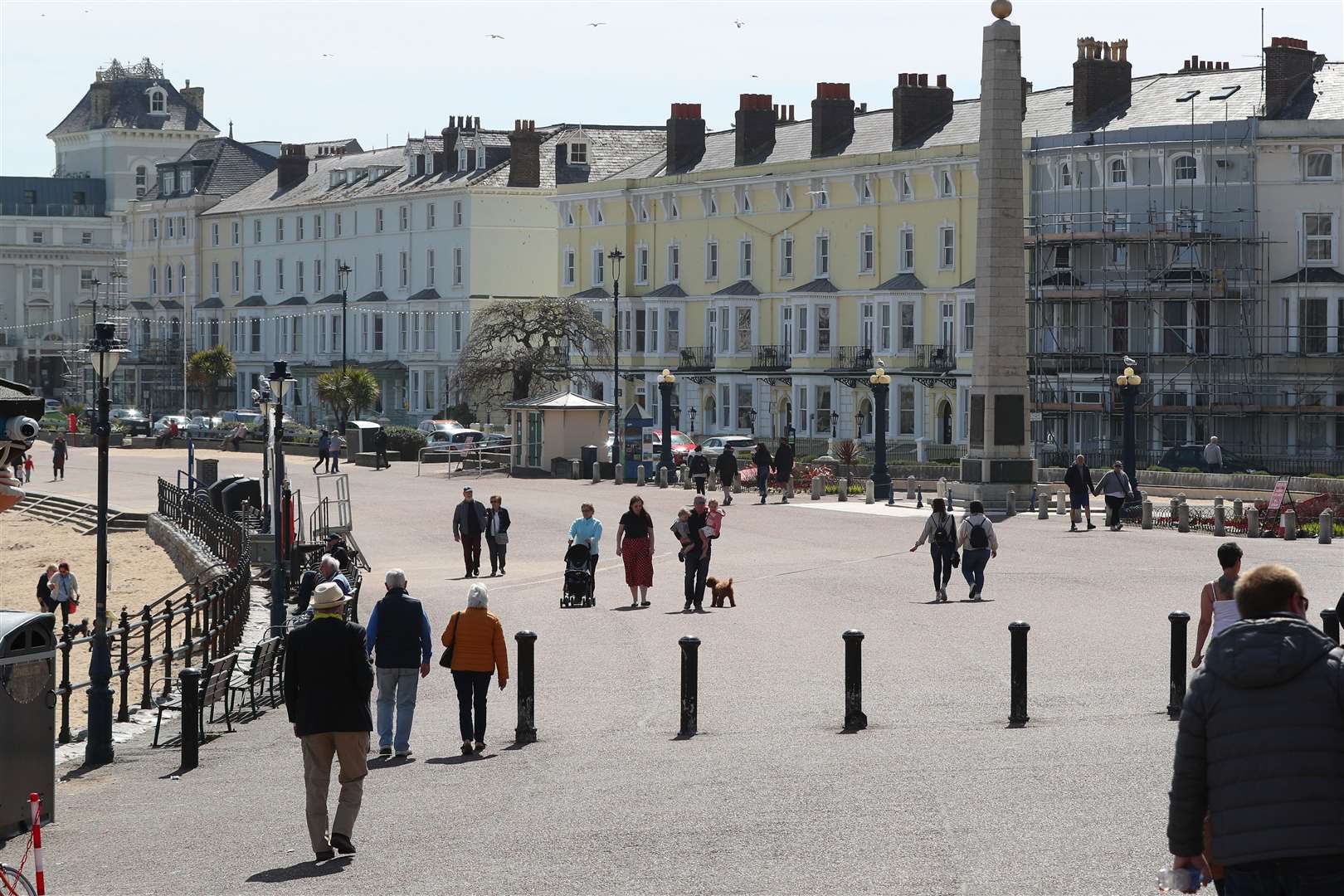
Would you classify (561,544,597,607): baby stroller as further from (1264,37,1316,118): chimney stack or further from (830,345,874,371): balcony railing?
(830,345,874,371): balcony railing

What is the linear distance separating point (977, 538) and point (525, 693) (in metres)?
11.6

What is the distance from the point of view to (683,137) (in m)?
83.9

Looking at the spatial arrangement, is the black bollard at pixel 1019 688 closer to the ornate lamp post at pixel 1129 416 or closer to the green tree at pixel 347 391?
the ornate lamp post at pixel 1129 416

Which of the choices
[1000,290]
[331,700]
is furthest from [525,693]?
[1000,290]

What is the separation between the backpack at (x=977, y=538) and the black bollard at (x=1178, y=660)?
941cm

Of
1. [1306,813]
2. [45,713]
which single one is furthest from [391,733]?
[1306,813]

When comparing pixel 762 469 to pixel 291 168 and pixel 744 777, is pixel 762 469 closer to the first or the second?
pixel 744 777

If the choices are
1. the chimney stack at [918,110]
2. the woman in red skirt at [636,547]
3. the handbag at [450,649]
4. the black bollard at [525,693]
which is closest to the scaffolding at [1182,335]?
the chimney stack at [918,110]

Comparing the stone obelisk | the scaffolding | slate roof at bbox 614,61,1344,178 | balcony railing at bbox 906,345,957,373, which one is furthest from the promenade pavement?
balcony railing at bbox 906,345,957,373

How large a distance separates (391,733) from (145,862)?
3.88m

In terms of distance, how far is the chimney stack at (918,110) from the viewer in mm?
72125

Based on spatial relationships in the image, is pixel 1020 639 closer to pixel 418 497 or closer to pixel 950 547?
pixel 950 547

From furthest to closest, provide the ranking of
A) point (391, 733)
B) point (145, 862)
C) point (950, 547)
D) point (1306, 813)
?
1. point (950, 547)
2. point (391, 733)
3. point (145, 862)
4. point (1306, 813)

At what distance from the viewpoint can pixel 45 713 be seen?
42.0ft
